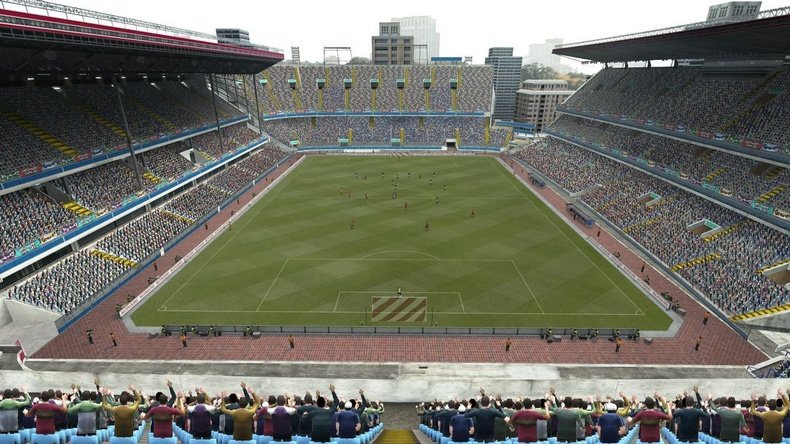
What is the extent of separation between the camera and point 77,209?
112ft

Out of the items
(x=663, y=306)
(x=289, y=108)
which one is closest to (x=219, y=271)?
(x=663, y=306)

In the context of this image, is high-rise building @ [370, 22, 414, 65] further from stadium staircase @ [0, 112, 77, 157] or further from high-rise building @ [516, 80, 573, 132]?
stadium staircase @ [0, 112, 77, 157]

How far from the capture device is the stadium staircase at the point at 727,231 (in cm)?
3425

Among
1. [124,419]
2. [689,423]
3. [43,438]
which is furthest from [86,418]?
[689,423]

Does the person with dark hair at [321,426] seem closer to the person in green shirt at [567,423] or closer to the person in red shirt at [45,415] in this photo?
the person in green shirt at [567,423]

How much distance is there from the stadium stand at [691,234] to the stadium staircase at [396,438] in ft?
91.3

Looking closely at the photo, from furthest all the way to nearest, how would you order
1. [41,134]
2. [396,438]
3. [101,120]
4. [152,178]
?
[152,178] → [101,120] → [41,134] → [396,438]

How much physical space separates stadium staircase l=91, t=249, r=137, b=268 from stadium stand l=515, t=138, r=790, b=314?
1777 inches

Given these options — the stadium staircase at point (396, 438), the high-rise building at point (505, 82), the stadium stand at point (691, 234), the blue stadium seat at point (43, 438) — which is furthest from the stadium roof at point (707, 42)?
the high-rise building at point (505, 82)

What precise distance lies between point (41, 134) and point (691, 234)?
196 feet

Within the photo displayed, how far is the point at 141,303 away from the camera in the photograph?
95.9 feet

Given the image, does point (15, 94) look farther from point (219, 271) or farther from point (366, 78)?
point (366, 78)

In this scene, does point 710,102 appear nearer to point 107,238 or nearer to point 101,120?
point 107,238

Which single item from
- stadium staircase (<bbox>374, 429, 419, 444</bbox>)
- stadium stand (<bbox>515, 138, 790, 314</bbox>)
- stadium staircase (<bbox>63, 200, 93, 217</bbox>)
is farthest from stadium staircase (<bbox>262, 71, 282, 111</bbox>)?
stadium staircase (<bbox>374, 429, 419, 444</bbox>)
